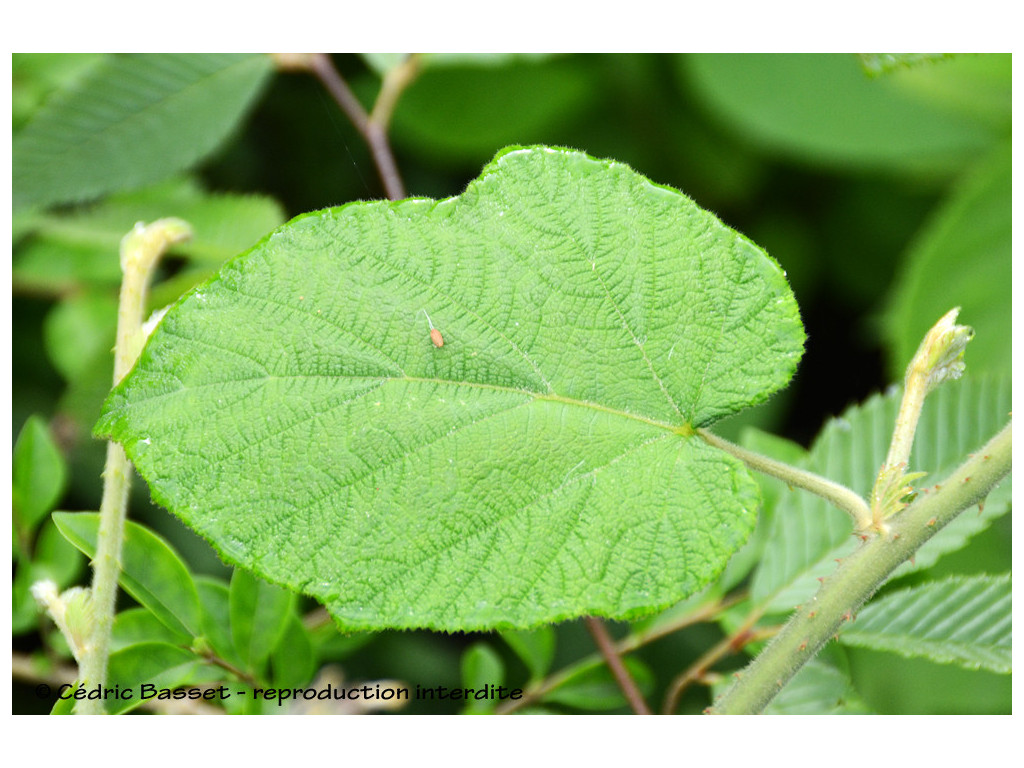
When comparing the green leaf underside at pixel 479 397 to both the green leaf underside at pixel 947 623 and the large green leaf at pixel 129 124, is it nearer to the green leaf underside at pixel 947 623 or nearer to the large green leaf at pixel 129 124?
the green leaf underside at pixel 947 623

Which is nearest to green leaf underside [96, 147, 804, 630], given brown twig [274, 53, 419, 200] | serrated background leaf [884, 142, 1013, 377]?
brown twig [274, 53, 419, 200]

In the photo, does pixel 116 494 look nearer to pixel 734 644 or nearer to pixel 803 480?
pixel 803 480

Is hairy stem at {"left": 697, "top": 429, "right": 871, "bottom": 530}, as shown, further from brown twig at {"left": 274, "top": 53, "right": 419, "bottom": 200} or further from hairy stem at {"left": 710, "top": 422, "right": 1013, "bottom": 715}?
brown twig at {"left": 274, "top": 53, "right": 419, "bottom": 200}

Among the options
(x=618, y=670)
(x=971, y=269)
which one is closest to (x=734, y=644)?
(x=618, y=670)

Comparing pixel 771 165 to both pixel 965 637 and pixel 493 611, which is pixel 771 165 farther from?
pixel 493 611

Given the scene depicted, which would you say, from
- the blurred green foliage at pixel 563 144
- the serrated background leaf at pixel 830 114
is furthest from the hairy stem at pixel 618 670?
the serrated background leaf at pixel 830 114
